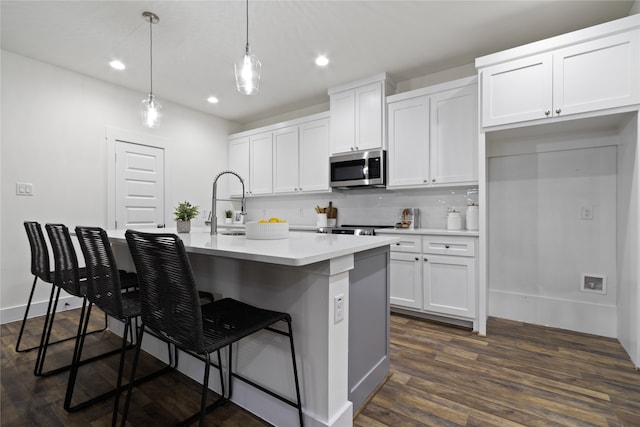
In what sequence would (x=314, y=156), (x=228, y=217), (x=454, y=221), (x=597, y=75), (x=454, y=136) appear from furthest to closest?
(x=228, y=217), (x=314, y=156), (x=454, y=221), (x=454, y=136), (x=597, y=75)

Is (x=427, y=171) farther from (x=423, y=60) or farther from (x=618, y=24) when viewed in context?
(x=618, y=24)

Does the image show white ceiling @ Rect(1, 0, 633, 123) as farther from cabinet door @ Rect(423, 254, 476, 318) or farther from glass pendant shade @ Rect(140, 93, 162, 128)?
cabinet door @ Rect(423, 254, 476, 318)

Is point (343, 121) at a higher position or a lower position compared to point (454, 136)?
higher

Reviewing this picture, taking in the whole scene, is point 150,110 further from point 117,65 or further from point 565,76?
point 565,76

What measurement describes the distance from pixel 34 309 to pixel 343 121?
3969 millimetres

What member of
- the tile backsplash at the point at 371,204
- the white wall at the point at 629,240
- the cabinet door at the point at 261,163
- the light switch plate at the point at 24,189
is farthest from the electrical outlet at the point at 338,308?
the light switch plate at the point at 24,189

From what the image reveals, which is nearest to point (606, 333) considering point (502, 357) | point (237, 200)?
point (502, 357)

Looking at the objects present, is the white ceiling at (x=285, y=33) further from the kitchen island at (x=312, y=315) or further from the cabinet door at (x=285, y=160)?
the kitchen island at (x=312, y=315)

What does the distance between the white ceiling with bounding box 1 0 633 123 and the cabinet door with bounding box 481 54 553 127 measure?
1.36 ft

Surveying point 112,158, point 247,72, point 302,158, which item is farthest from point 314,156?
point 112,158

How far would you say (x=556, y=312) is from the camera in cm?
288

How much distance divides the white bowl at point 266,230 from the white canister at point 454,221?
2149mm

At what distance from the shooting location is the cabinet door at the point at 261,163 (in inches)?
188

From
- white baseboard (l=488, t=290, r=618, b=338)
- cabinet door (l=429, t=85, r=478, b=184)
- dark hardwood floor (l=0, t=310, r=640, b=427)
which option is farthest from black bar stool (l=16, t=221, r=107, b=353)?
white baseboard (l=488, t=290, r=618, b=338)
